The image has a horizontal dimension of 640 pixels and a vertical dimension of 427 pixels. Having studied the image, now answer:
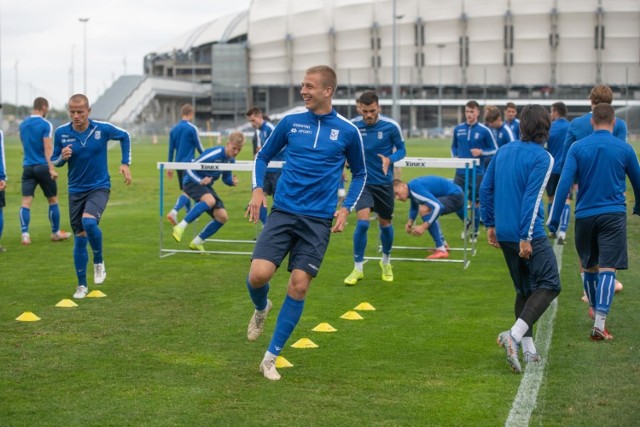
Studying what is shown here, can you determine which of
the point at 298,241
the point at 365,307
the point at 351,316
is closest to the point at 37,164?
the point at 365,307

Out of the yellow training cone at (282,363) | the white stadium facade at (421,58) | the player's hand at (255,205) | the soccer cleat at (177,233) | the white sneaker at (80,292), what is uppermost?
the white stadium facade at (421,58)

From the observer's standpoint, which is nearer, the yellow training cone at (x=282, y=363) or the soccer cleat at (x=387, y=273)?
the yellow training cone at (x=282, y=363)

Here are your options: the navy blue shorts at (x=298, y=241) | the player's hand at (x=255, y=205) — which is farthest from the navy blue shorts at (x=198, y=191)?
the navy blue shorts at (x=298, y=241)

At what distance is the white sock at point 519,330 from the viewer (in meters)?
7.35

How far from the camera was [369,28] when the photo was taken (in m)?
121

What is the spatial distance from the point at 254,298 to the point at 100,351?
1.32m

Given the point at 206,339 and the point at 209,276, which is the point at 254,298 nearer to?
the point at 206,339

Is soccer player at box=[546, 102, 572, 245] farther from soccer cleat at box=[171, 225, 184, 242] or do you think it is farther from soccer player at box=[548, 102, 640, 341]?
soccer player at box=[548, 102, 640, 341]

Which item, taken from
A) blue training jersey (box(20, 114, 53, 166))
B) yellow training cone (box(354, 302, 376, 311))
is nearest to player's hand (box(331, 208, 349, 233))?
yellow training cone (box(354, 302, 376, 311))

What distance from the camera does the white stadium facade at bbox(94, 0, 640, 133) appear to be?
112 meters

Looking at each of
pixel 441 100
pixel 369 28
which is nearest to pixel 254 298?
pixel 441 100

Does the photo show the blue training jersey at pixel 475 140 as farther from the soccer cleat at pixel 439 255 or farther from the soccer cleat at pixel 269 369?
the soccer cleat at pixel 269 369

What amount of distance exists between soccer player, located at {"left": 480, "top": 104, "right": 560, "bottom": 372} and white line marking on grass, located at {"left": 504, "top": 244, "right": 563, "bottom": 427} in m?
0.13

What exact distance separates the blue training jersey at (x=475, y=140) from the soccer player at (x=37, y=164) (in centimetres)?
648
